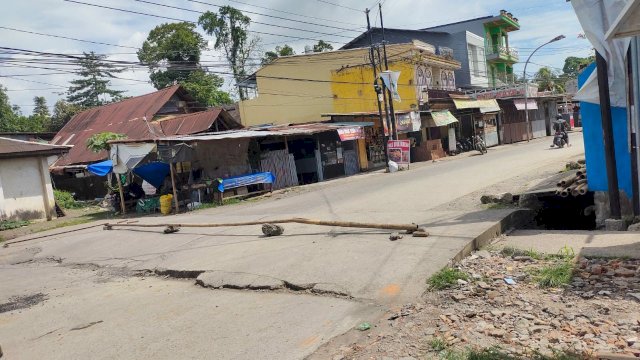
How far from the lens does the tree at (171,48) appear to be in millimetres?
45188

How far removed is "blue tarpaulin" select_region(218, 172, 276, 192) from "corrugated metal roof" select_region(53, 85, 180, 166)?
27.1ft

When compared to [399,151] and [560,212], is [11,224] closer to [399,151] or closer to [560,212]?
[399,151]

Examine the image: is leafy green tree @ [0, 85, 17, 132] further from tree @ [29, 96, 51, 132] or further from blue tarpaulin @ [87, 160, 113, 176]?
blue tarpaulin @ [87, 160, 113, 176]

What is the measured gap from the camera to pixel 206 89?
4269 cm

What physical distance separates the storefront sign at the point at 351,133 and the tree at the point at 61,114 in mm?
36918

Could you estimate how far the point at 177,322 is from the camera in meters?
5.49

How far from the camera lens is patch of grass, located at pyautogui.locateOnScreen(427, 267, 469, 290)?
5.51m

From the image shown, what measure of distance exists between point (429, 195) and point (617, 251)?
25.0ft

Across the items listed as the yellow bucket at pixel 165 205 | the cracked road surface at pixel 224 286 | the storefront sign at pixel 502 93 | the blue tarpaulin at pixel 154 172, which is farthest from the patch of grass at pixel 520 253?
the storefront sign at pixel 502 93

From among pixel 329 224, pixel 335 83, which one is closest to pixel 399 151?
pixel 335 83

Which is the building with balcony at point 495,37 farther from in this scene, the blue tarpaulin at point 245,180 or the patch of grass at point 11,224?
the patch of grass at point 11,224

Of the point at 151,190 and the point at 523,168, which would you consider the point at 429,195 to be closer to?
the point at 523,168

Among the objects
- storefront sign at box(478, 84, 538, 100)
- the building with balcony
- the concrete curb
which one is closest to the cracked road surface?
the concrete curb

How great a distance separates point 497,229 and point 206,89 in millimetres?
38116
